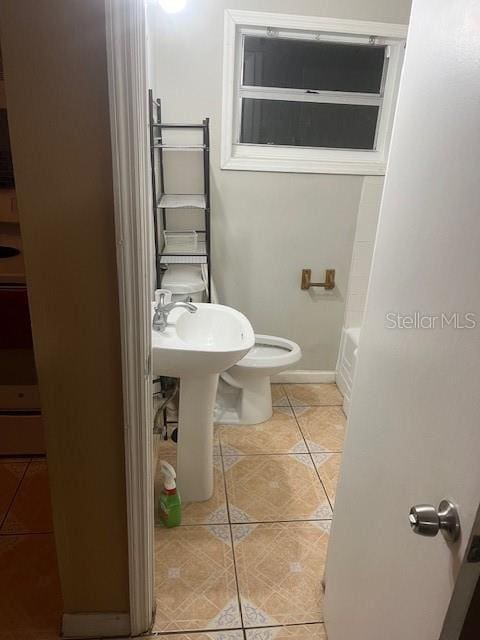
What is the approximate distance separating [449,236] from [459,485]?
383 mm

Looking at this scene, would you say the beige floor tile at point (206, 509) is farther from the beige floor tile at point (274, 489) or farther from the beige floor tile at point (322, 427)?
the beige floor tile at point (322, 427)

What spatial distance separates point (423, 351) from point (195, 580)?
4.21ft

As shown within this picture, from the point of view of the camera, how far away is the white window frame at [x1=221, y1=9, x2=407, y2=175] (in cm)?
218

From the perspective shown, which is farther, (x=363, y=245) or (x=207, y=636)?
(x=363, y=245)

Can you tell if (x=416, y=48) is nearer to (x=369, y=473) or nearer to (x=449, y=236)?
(x=449, y=236)

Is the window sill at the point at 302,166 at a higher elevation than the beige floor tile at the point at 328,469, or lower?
higher

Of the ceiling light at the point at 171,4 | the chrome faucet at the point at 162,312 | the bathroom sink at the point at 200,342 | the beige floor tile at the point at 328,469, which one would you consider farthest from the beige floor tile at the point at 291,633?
the ceiling light at the point at 171,4

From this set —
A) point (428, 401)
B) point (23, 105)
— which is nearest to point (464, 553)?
point (428, 401)

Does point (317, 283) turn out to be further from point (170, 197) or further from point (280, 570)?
point (280, 570)

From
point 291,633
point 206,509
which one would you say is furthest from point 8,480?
point 291,633

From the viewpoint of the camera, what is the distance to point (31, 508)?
1876 millimetres

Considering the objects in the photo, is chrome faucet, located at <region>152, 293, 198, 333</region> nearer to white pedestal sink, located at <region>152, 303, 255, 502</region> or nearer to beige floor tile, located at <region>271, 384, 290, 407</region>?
white pedestal sink, located at <region>152, 303, 255, 502</region>

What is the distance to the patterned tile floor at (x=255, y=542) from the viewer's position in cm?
147

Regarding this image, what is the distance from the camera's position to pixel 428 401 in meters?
0.77
